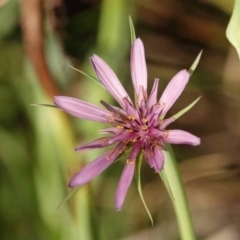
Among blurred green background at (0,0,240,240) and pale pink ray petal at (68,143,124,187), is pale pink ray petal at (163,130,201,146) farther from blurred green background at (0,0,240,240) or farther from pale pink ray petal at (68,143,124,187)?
blurred green background at (0,0,240,240)

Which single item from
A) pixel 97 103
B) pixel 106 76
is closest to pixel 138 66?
pixel 106 76

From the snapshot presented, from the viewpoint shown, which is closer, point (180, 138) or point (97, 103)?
point (180, 138)

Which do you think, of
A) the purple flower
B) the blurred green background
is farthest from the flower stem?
the blurred green background

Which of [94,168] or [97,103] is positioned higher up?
[97,103]

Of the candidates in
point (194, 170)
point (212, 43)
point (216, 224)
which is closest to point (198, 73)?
point (212, 43)

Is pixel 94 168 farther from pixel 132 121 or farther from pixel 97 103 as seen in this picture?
pixel 97 103

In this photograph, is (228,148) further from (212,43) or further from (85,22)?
(85,22)

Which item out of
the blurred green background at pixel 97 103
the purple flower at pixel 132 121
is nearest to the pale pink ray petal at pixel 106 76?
the purple flower at pixel 132 121
